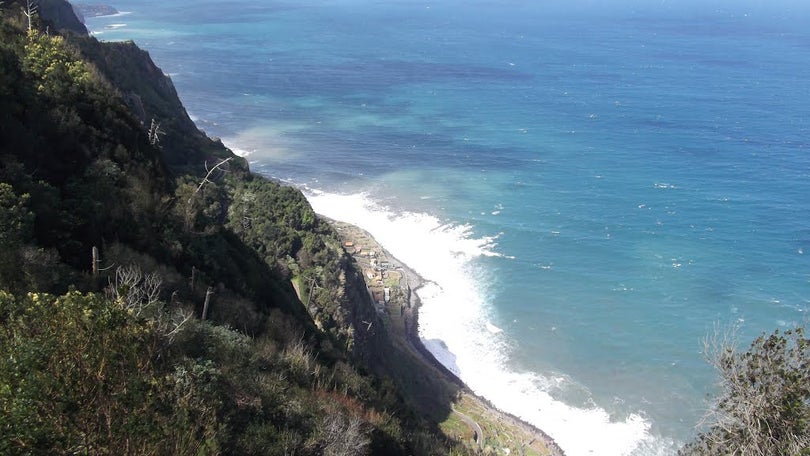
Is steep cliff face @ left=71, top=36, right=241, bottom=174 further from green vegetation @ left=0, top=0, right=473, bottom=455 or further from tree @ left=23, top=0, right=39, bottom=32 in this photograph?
green vegetation @ left=0, top=0, right=473, bottom=455

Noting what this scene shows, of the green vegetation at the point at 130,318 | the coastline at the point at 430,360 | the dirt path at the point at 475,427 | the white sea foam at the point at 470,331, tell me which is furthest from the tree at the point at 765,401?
the white sea foam at the point at 470,331

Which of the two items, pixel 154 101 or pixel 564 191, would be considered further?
pixel 564 191

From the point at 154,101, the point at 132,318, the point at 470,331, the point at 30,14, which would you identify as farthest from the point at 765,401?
the point at 154,101

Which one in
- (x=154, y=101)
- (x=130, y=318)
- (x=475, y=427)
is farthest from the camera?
(x=154, y=101)

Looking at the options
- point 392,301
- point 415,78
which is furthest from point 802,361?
point 415,78

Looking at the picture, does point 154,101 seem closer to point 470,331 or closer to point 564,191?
point 470,331

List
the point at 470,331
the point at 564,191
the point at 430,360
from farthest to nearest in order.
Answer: the point at 564,191
the point at 470,331
the point at 430,360
